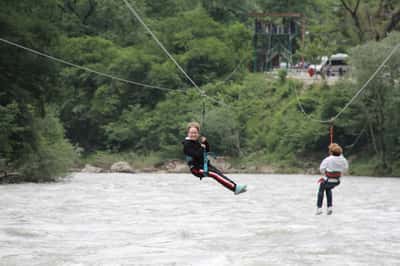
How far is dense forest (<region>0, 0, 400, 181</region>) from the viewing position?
205 feet

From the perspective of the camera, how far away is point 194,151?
67.6 feet

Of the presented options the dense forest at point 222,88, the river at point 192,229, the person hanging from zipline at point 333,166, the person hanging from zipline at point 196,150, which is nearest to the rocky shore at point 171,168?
the dense forest at point 222,88

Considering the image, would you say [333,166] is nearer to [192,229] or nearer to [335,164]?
[335,164]

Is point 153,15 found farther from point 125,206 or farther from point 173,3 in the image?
point 125,206

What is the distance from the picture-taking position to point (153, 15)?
9194cm

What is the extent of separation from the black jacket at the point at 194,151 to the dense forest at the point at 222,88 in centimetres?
3706

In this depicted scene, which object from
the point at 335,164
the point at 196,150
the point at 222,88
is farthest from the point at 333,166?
the point at 222,88

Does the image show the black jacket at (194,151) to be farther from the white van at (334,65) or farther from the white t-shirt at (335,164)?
the white van at (334,65)

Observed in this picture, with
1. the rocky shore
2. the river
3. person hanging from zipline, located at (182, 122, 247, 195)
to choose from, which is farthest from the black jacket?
the rocky shore

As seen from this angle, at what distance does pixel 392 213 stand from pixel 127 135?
50579mm

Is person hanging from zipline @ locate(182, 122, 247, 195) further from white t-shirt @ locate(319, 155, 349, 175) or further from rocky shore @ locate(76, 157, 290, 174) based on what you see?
rocky shore @ locate(76, 157, 290, 174)

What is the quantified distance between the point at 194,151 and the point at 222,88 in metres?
57.9

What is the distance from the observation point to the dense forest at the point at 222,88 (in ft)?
205

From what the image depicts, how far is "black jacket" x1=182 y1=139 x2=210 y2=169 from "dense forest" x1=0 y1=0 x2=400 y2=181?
37064 millimetres
